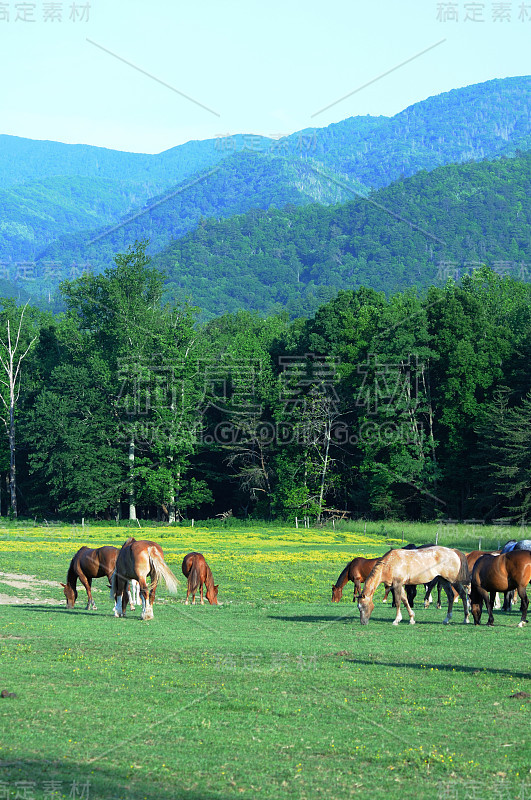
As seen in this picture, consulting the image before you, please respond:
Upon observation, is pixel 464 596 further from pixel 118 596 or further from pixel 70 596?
pixel 70 596

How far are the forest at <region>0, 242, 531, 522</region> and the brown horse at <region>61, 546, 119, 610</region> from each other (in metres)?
47.4

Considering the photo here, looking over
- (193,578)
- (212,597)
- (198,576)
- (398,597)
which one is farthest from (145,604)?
(398,597)

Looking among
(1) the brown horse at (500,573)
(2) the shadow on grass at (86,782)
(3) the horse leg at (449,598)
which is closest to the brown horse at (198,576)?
(3) the horse leg at (449,598)

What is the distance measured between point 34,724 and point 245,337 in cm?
8995

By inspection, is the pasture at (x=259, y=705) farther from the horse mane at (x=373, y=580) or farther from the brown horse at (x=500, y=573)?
the brown horse at (x=500, y=573)

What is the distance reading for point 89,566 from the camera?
25.8 meters

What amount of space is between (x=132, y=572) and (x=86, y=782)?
13449 mm

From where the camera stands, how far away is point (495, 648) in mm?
19234

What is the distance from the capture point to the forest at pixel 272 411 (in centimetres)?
7500

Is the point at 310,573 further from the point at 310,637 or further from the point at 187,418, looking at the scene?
the point at 187,418

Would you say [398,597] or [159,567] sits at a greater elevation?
[159,567]

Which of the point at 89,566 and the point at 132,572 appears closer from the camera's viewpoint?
A: the point at 132,572

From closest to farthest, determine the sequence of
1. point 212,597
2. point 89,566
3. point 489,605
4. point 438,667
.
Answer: point 438,667 → point 489,605 → point 89,566 → point 212,597

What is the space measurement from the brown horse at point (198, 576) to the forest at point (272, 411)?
4461cm
